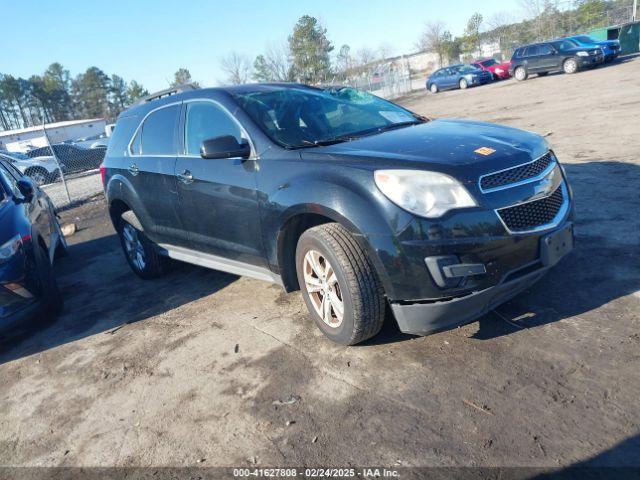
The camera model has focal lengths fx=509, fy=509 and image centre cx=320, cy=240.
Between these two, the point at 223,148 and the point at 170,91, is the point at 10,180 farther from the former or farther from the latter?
the point at 223,148

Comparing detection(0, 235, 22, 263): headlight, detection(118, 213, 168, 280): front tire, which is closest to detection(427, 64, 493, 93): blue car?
detection(118, 213, 168, 280): front tire

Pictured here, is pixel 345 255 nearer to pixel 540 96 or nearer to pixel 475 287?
pixel 475 287

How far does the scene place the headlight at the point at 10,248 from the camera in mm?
4434

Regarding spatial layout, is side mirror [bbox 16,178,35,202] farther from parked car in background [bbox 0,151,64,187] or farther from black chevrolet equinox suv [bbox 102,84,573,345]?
parked car in background [bbox 0,151,64,187]

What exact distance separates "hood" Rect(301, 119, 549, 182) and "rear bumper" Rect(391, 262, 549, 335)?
661 mm

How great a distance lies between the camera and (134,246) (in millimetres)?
5762

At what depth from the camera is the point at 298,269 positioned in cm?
355

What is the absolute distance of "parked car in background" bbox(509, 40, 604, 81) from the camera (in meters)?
23.8

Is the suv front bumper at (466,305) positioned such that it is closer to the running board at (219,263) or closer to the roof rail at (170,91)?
the running board at (219,263)

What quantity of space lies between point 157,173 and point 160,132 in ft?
1.36

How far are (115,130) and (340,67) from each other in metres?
49.7

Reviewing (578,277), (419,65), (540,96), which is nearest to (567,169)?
(578,277)

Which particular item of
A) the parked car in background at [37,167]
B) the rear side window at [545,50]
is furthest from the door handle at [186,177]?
the rear side window at [545,50]

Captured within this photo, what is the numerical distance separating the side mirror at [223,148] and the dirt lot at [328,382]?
1.37 meters
